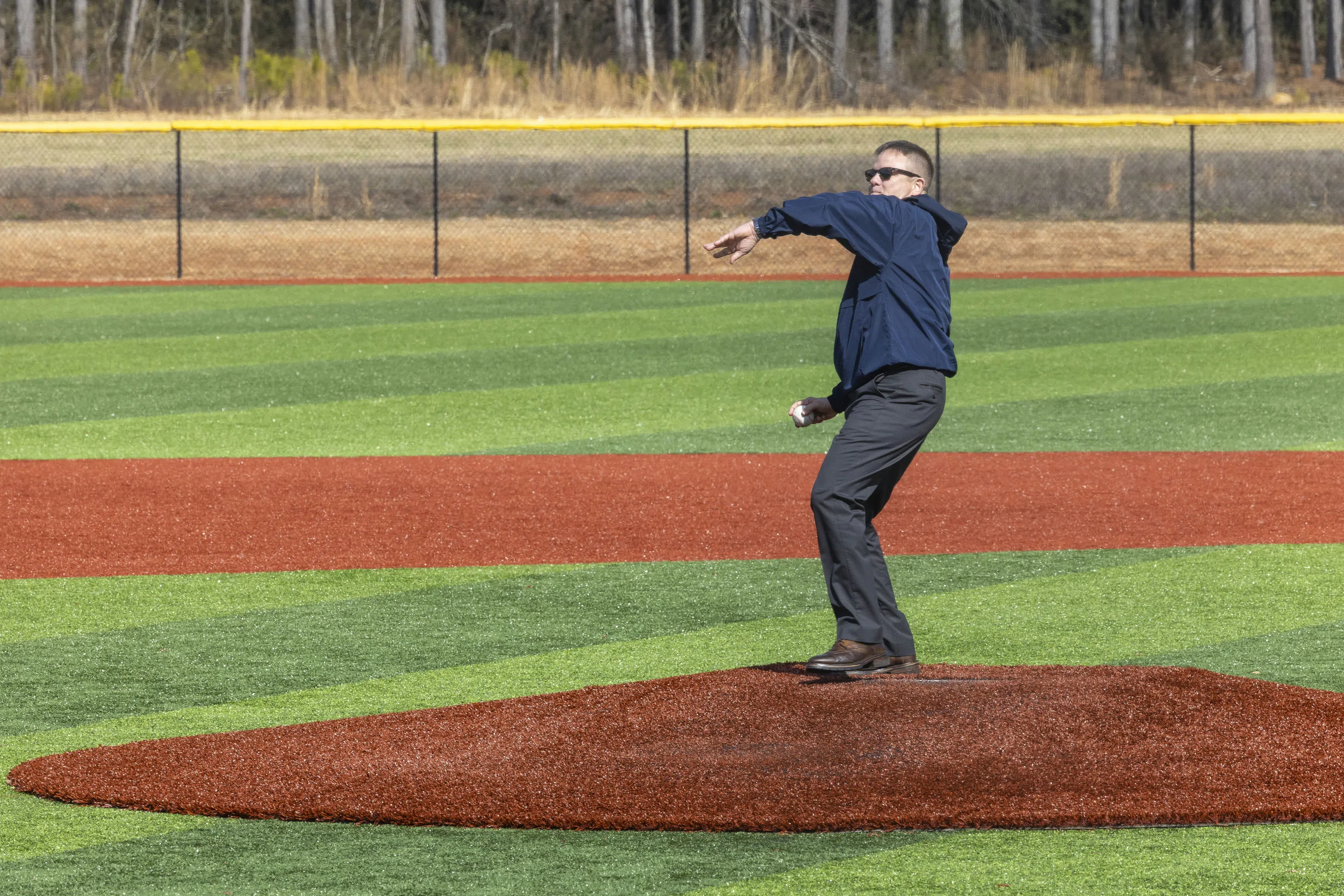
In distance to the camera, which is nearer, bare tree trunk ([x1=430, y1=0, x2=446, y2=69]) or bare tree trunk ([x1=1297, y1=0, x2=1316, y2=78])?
bare tree trunk ([x1=430, y1=0, x2=446, y2=69])

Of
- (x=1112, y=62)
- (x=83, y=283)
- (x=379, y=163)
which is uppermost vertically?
(x=1112, y=62)

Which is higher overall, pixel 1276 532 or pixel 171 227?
pixel 171 227

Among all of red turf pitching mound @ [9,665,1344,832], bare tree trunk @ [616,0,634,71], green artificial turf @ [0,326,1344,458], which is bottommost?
red turf pitching mound @ [9,665,1344,832]

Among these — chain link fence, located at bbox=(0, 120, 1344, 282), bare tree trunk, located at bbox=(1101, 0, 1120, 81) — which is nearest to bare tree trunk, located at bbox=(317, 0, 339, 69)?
chain link fence, located at bbox=(0, 120, 1344, 282)

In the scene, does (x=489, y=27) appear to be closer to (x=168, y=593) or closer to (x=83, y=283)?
(x=83, y=283)

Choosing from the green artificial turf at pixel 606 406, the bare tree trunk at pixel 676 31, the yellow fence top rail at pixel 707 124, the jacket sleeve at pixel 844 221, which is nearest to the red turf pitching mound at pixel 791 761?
the jacket sleeve at pixel 844 221

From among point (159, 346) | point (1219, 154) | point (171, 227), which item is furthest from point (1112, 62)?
point (159, 346)

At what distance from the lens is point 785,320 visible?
69.9 feet

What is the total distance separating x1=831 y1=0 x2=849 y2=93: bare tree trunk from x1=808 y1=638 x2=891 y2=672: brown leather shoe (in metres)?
41.6

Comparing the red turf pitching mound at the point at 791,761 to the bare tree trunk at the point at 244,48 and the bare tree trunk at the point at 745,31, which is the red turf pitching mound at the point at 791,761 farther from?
the bare tree trunk at the point at 745,31

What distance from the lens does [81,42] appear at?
51.4 meters

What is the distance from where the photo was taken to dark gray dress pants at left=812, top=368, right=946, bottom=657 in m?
6.46

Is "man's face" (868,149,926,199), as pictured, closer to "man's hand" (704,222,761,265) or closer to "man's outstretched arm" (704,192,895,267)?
"man's outstretched arm" (704,192,895,267)

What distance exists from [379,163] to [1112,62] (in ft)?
77.1
